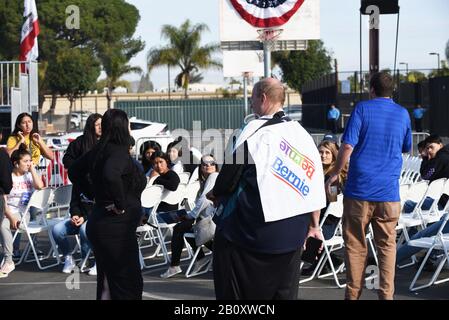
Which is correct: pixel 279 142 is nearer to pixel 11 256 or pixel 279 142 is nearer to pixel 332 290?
pixel 332 290

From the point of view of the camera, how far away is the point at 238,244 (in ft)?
15.8

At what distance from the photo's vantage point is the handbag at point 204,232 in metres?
8.55

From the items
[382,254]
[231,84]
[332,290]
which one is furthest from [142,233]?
[231,84]

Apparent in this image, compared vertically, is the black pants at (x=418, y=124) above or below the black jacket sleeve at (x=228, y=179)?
below

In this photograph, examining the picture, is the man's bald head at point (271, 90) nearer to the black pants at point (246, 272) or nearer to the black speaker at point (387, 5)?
the black pants at point (246, 272)

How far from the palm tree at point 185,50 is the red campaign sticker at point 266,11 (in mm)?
52898

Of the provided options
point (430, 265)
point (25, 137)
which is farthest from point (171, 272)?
point (25, 137)

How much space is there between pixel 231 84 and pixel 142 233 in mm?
71786

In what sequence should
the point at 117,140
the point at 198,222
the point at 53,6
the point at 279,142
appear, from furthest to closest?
the point at 53,6 < the point at 198,222 < the point at 117,140 < the point at 279,142

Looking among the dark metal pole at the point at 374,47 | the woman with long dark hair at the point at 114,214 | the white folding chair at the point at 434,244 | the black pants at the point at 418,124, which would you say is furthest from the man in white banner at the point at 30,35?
the black pants at the point at 418,124

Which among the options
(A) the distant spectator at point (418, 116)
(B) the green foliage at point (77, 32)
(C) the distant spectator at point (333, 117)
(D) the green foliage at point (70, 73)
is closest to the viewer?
(A) the distant spectator at point (418, 116)

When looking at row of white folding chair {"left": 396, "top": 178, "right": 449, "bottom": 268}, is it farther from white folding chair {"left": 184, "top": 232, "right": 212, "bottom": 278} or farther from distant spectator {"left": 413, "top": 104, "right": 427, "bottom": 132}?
distant spectator {"left": 413, "top": 104, "right": 427, "bottom": 132}

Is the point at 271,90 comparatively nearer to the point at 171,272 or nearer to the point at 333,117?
the point at 171,272

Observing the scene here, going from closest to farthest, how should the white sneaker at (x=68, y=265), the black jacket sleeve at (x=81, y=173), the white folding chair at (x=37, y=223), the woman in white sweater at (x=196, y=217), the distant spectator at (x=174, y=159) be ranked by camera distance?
the black jacket sleeve at (x=81, y=173) < the woman in white sweater at (x=196, y=217) < the white sneaker at (x=68, y=265) < the white folding chair at (x=37, y=223) < the distant spectator at (x=174, y=159)
